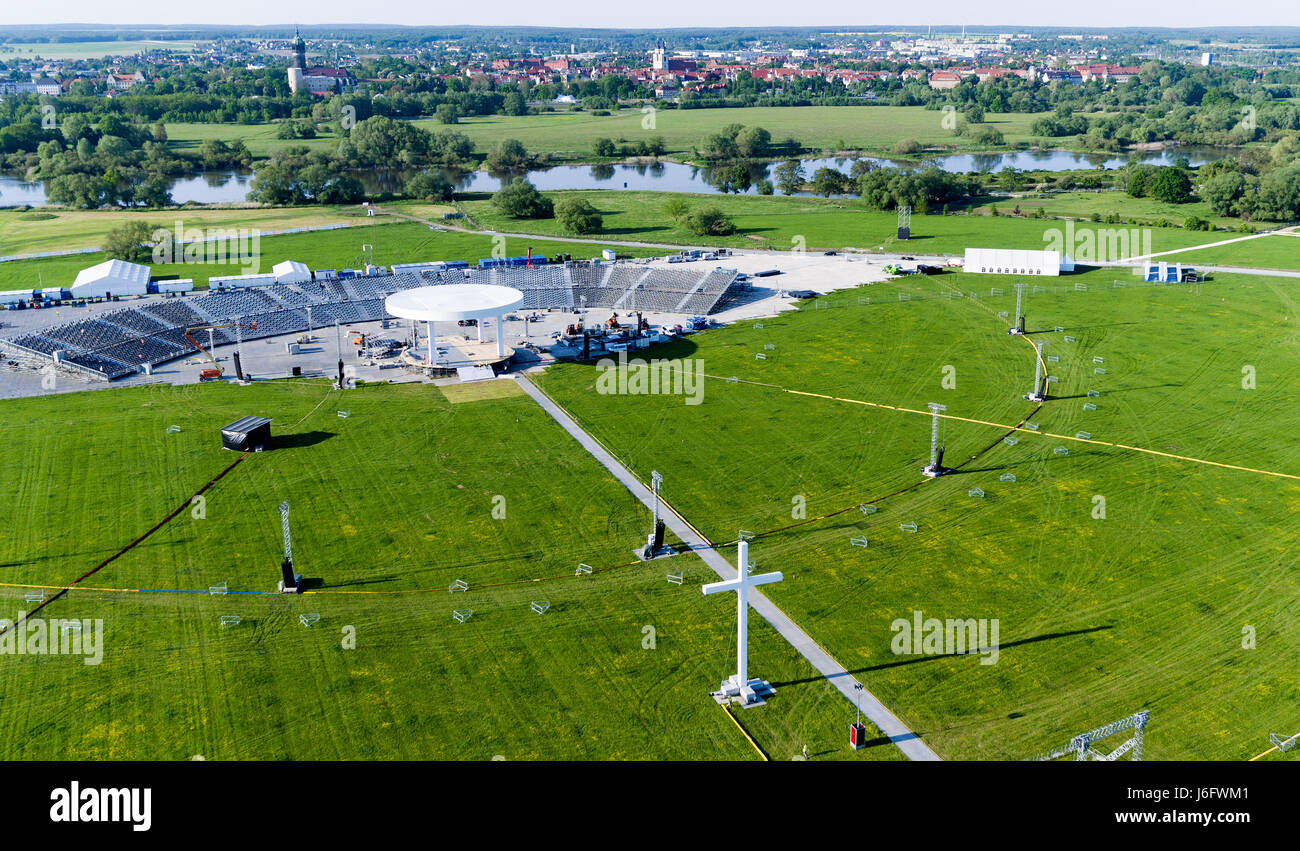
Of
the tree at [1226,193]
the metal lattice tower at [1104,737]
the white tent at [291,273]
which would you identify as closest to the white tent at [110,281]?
the white tent at [291,273]

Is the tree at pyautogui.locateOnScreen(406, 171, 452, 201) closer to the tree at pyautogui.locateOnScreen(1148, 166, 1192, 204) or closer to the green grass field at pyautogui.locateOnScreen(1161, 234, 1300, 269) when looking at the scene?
the green grass field at pyautogui.locateOnScreen(1161, 234, 1300, 269)

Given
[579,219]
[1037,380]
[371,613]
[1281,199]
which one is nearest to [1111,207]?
[1281,199]

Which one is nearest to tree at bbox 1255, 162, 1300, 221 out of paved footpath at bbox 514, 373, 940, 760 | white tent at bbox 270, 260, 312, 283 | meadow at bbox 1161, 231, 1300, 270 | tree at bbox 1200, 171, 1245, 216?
tree at bbox 1200, 171, 1245, 216

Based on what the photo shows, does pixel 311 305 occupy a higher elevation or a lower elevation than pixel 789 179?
lower

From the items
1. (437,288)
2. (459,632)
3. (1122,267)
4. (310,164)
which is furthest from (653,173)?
(459,632)

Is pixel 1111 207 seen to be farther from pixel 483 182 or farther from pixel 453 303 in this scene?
pixel 453 303

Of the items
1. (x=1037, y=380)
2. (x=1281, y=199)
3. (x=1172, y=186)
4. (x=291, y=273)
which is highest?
(x=1172, y=186)
